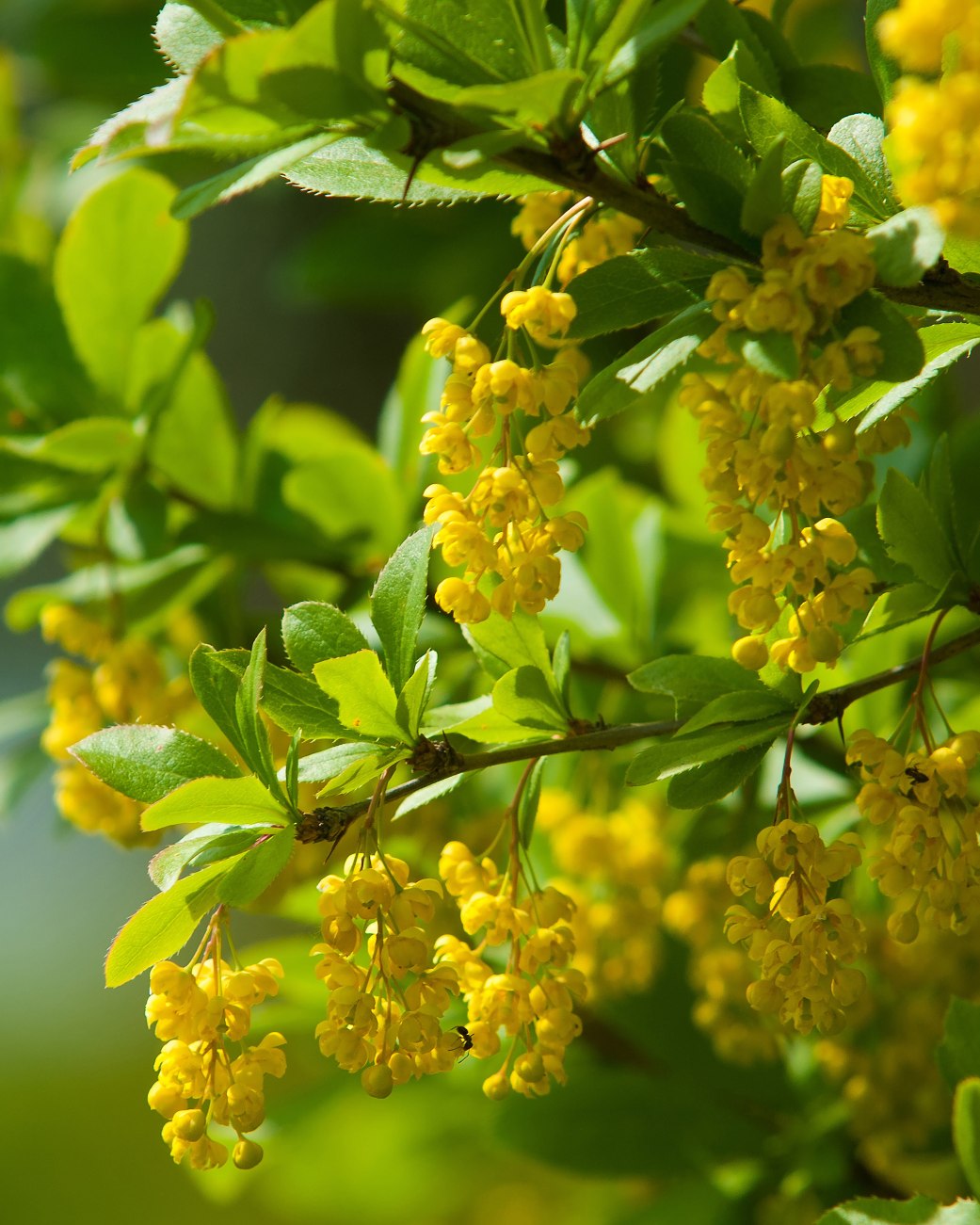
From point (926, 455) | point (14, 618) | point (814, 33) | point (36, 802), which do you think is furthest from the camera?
point (36, 802)

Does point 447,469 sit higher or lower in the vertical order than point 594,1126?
higher

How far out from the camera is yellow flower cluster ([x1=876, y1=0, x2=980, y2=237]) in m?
0.40

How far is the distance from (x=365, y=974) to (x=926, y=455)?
Answer: 557 millimetres

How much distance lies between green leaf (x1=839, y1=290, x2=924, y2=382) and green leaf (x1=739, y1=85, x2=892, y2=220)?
7 cm

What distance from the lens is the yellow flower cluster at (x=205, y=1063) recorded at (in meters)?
0.57

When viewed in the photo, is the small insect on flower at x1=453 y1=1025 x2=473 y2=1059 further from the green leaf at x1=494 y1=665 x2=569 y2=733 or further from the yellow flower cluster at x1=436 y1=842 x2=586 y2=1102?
the green leaf at x1=494 y1=665 x2=569 y2=733

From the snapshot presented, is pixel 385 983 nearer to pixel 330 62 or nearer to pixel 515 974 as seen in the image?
pixel 515 974

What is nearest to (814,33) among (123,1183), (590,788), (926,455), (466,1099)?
(926,455)

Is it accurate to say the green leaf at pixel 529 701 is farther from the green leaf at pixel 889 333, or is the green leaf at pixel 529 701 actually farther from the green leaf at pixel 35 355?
the green leaf at pixel 35 355

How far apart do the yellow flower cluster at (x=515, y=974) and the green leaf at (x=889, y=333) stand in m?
0.29

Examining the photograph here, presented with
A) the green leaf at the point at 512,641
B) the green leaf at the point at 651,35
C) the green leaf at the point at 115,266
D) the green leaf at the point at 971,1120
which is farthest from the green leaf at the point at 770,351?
the green leaf at the point at 115,266

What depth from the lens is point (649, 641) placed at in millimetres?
974

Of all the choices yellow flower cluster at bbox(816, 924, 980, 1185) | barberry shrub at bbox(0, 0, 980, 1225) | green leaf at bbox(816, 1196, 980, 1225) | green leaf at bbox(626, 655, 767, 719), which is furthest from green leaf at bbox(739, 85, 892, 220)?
yellow flower cluster at bbox(816, 924, 980, 1185)

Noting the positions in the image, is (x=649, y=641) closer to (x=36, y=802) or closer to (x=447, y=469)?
(x=447, y=469)
